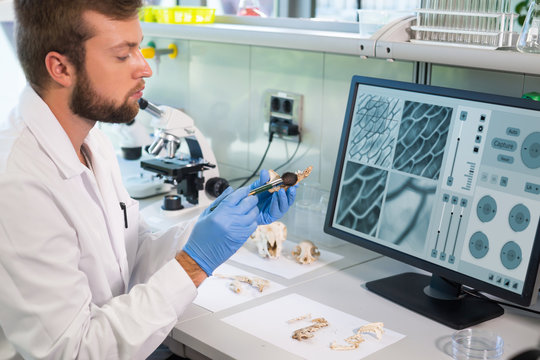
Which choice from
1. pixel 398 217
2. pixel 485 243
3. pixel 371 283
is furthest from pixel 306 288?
pixel 485 243

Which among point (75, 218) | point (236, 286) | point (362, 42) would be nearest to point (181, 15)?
point (362, 42)

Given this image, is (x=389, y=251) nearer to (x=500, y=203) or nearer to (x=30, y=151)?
(x=500, y=203)

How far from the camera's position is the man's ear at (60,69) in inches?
50.1

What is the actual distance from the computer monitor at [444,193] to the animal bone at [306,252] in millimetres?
70

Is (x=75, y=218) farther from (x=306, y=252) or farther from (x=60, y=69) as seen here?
(x=306, y=252)

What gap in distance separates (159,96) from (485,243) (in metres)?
1.67

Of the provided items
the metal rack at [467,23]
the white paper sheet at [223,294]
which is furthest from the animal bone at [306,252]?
the metal rack at [467,23]

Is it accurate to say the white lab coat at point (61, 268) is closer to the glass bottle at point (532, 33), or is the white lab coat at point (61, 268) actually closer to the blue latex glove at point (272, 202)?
the blue latex glove at point (272, 202)

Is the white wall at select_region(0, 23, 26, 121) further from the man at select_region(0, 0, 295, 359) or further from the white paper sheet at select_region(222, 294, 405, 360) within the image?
the white paper sheet at select_region(222, 294, 405, 360)

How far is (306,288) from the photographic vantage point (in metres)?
1.60

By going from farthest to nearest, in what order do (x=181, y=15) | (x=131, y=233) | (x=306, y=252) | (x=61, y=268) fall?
(x=181, y=15), (x=306, y=252), (x=131, y=233), (x=61, y=268)

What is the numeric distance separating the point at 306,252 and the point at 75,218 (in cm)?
66

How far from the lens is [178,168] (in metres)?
2.07

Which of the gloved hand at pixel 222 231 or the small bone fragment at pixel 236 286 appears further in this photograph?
the small bone fragment at pixel 236 286
